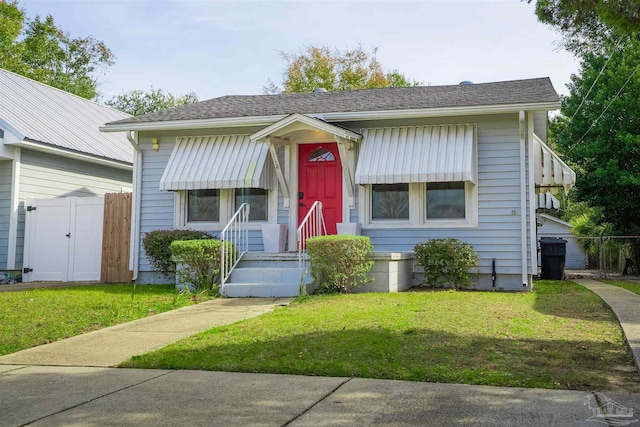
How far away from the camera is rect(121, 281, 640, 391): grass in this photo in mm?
4645

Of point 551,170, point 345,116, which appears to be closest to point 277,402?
point 345,116

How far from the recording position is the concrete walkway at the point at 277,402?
359 centimetres

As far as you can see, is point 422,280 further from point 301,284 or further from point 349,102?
point 349,102

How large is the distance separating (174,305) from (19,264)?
23.2 ft

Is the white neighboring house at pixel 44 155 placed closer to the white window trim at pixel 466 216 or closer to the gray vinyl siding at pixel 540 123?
the white window trim at pixel 466 216

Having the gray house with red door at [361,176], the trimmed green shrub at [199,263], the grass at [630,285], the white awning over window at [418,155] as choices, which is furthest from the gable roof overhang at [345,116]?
the grass at [630,285]

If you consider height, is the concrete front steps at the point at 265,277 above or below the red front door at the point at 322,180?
below

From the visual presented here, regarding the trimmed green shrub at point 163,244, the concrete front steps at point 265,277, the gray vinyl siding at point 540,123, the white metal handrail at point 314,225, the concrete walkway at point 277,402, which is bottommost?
the concrete walkway at point 277,402

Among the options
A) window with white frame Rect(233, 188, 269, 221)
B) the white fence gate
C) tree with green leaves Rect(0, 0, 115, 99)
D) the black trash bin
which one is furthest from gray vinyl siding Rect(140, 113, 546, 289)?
tree with green leaves Rect(0, 0, 115, 99)

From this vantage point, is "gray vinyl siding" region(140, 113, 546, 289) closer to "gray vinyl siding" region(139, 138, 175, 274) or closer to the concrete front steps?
the concrete front steps

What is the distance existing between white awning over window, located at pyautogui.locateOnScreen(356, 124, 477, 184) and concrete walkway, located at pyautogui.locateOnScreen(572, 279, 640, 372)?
3054mm

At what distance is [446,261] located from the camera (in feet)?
35.0

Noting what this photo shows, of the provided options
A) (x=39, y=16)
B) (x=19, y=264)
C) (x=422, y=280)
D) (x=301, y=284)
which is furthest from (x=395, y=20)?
(x=39, y=16)

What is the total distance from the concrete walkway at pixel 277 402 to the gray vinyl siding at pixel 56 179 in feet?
33.6
